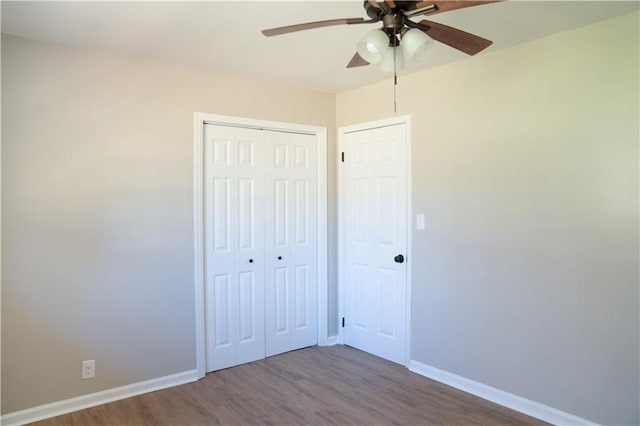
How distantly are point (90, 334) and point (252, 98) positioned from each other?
2.26 meters

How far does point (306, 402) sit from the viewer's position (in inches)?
118

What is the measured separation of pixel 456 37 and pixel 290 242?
8.37 feet

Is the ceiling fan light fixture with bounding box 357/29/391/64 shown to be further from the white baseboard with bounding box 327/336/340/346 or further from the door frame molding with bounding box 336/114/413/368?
the white baseboard with bounding box 327/336/340/346

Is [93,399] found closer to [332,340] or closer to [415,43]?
[332,340]

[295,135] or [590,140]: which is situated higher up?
[295,135]

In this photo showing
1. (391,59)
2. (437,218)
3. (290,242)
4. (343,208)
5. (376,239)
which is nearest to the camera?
(391,59)

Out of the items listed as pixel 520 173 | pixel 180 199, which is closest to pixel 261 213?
pixel 180 199

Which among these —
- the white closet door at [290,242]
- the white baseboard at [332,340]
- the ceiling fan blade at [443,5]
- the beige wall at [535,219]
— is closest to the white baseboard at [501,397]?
the beige wall at [535,219]

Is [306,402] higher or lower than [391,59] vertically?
lower

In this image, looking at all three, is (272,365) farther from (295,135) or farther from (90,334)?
(295,135)

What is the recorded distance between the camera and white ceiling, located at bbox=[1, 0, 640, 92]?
2.28 m

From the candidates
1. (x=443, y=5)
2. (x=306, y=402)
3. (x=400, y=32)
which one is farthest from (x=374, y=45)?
(x=306, y=402)

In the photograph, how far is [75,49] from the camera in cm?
287

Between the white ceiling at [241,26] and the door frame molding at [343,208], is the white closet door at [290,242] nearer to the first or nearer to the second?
the door frame molding at [343,208]
